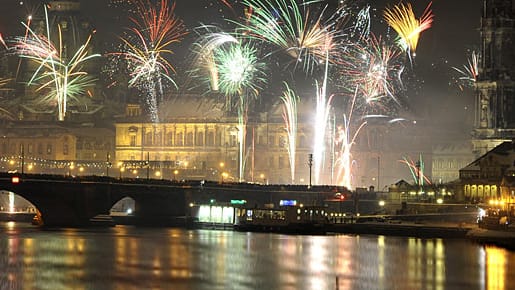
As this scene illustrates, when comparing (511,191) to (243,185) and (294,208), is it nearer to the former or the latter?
(294,208)

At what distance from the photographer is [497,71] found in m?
167

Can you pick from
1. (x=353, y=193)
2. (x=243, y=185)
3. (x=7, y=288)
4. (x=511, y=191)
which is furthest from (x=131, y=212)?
(x=7, y=288)

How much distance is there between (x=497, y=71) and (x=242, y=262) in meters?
74.6

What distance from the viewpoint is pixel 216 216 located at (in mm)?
148375

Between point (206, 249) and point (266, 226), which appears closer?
point (206, 249)

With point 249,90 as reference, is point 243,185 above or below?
below

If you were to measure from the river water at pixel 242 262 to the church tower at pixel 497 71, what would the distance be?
4529cm

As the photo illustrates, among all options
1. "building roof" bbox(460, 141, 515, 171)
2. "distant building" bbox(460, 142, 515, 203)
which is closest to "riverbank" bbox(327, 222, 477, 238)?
"distant building" bbox(460, 142, 515, 203)

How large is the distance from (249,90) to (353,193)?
129 feet

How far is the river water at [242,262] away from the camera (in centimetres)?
8825

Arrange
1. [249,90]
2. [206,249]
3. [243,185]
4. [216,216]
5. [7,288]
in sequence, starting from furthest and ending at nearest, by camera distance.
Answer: [249,90] → [243,185] → [216,216] → [206,249] → [7,288]

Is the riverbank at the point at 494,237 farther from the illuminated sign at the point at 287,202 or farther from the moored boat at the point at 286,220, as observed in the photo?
the illuminated sign at the point at 287,202

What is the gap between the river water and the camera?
88.2m

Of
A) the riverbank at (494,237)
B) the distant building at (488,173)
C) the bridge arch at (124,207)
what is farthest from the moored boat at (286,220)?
the bridge arch at (124,207)
